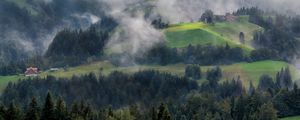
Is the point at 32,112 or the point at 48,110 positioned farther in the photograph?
the point at 48,110

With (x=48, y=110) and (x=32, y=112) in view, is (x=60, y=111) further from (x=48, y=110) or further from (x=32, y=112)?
(x=32, y=112)

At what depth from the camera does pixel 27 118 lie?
138875mm

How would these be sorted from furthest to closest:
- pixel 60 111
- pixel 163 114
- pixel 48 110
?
pixel 60 111
pixel 48 110
pixel 163 114

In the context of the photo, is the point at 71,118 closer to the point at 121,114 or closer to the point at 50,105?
the point at 50,105

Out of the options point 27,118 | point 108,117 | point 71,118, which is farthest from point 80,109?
point 27,118

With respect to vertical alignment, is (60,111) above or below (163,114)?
above

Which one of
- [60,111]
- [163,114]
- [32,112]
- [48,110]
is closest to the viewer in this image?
[163,114]

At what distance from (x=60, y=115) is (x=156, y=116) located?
68.6 ft

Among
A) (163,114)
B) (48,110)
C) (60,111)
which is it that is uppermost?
(48,110)

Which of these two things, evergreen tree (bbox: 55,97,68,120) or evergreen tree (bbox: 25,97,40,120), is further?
evergreen tree (bbox: 55,97,68,120)

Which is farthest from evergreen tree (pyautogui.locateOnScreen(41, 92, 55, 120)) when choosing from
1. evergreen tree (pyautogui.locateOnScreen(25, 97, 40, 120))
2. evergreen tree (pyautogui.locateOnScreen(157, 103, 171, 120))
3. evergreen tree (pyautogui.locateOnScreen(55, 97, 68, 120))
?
evergreen tree (pyautogui.locateOnScreen(157, 103, 171, 120))

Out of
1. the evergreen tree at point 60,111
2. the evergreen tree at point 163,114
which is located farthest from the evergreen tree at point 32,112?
the evergreen tree at point 163,114

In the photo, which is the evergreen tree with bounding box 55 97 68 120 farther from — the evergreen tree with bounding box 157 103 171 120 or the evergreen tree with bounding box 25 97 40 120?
the evergreen tree with bounding box 157 103 171 120

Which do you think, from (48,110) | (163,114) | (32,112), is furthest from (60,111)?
(163,114)
